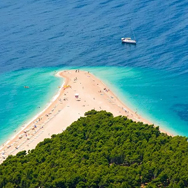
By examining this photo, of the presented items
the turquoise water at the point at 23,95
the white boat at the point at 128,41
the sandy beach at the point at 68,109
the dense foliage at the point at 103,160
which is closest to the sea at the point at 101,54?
the turquoise water at the point at 23,95

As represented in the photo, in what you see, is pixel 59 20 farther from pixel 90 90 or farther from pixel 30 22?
pixel 90 90

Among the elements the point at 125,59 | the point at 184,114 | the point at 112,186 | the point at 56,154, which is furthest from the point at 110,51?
the point at 112,186

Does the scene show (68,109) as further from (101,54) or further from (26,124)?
(101,54)

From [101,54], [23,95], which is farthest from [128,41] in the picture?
[23,95]

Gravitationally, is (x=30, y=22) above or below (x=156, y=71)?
above

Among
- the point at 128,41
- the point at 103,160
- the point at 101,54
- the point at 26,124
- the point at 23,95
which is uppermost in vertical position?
the point at 128,41

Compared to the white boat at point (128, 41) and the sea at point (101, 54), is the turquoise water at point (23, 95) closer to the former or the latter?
the sea at point (101, 54)
